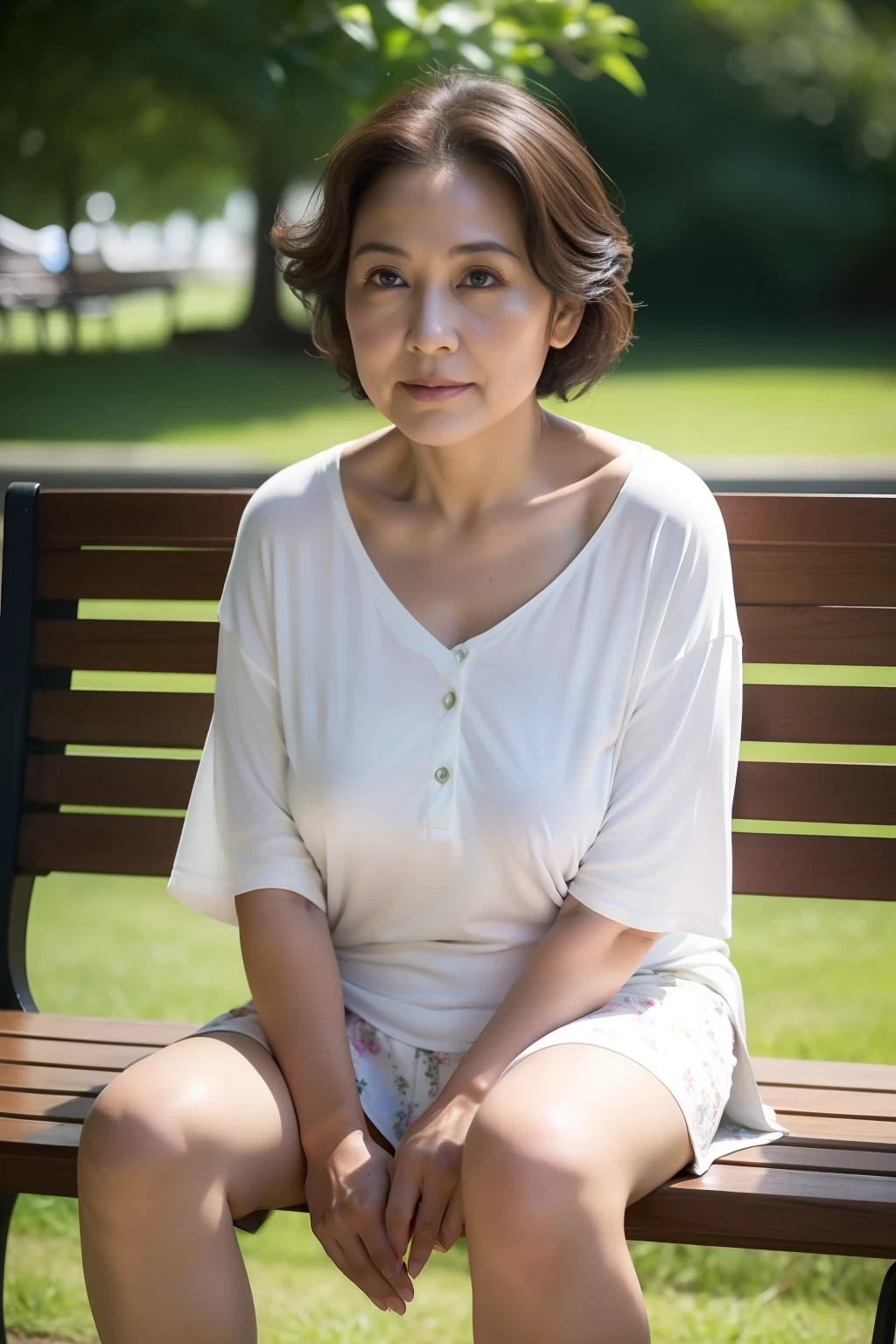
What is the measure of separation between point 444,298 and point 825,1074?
126 cm

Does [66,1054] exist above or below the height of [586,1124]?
below

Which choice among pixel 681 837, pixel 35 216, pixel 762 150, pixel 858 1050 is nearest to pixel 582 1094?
pixel 681 837

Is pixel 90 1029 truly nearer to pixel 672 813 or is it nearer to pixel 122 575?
pixel 122 575

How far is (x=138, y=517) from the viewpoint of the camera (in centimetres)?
281

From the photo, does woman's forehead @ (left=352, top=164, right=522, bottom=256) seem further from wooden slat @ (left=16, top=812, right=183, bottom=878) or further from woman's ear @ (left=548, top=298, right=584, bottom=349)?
wooden slat @ (left=16, top=812, right=183, bottom=878)

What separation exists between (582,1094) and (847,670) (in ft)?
16.9

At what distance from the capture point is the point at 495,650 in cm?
220

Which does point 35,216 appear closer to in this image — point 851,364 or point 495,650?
point 851,364

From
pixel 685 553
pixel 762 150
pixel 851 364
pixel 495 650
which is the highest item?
pixel 762 150

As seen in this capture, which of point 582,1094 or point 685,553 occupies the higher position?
point 685,553

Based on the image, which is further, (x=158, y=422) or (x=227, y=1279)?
(x=158, y=422)

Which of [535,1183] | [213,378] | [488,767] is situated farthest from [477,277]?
[213,378]

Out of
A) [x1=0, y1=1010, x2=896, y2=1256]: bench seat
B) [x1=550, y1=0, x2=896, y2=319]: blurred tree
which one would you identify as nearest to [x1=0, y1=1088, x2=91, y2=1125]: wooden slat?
[x1=0, y1=1010, x2=896, y2=1256]: bench seat

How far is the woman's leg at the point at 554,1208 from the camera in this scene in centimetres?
175
